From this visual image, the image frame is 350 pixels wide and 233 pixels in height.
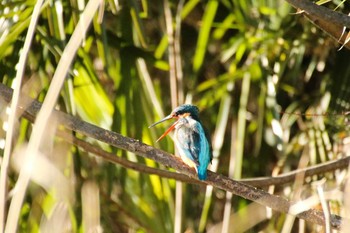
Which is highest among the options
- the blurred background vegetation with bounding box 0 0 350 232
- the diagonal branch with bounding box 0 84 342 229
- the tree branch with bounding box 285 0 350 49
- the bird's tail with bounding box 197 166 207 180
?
the blurred background vegetation with bounding box 0 0 350 232

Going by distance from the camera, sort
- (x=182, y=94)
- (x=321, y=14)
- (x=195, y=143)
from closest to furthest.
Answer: (x=321, y=14) → (x=195, y=143) → (x=182, y=94)

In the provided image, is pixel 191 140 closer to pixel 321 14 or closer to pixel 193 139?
pixel 193 139

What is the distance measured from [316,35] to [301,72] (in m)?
0.44

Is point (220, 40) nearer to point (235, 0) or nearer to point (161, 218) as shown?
point (235, 0)

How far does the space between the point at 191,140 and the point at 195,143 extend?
0.02 meters

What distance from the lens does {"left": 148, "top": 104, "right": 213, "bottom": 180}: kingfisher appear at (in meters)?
2.64

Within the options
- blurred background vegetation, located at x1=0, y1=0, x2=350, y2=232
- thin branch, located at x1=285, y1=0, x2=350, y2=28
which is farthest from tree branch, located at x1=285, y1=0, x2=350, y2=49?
blurred background vegetation, located at x1=0, y1=0, x2=350, y2=232

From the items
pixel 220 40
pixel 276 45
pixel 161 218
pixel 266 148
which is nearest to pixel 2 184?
pixel 161 218

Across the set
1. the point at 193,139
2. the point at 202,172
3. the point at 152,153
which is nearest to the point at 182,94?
the point at 193,139

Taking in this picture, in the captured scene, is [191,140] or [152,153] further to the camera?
[191,140]

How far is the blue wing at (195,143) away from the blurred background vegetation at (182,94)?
212 mm

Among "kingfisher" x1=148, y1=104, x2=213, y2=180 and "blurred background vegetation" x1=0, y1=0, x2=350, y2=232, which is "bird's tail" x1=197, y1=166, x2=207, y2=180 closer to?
"kingfisher" x1=148, y1=104, x2=213, y2=180

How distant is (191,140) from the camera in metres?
2.93

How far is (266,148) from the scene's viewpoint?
13.2 ft
